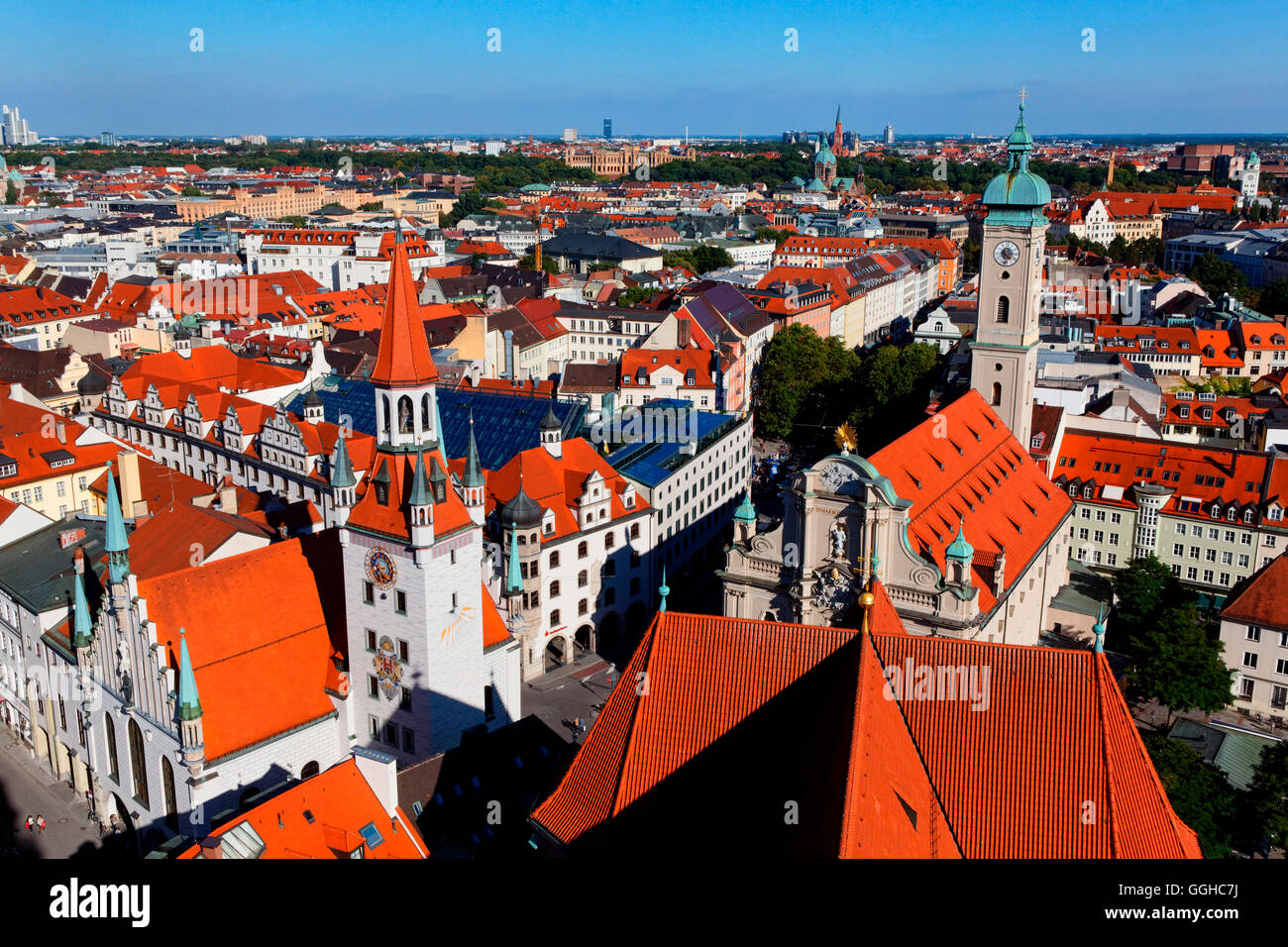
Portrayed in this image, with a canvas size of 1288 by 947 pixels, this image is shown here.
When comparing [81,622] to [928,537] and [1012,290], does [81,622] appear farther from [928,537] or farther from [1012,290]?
[1012,290]

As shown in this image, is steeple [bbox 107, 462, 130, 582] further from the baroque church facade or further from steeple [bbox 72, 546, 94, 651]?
the baroque church facade

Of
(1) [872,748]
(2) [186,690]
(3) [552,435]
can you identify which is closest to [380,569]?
(2) [186,690]

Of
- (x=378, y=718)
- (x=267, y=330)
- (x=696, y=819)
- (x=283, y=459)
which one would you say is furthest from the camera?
(x=267, y=330)

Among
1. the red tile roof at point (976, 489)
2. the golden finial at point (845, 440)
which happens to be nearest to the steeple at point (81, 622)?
the golden finial at point (845, 440)

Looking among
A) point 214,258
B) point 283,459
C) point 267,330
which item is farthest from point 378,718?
point 214,258

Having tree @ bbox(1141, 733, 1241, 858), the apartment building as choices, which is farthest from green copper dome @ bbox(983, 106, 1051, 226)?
tree @ bbox(1141, 733, 1241, 858)
